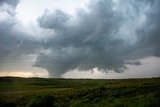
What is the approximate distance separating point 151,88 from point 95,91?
1328 centimetres

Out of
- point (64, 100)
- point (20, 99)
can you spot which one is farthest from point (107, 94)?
point (20, 99)

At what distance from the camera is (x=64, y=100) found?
69562 mm

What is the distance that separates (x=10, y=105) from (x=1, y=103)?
2544 mm

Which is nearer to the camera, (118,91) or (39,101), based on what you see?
(39,101)

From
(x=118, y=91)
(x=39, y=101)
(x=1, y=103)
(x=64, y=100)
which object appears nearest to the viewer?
(x=39, y=101)

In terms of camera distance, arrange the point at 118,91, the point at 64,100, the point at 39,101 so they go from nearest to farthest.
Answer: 1. the point at 39,101
2. the point at 64,100
3. the point at 118,91

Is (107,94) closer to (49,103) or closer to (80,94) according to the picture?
(80,94)

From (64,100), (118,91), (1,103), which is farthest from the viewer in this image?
(118,91)

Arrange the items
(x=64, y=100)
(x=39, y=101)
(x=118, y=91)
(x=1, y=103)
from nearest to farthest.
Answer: (x=39, y=101)
(x=1, y=103)
(x=64, y=100)
(x=118, y=91)

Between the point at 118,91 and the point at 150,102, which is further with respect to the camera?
the point at 118,91

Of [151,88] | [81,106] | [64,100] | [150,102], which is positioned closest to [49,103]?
[81,106]

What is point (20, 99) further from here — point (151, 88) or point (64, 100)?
point (151, 88)

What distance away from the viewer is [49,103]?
42219 mm

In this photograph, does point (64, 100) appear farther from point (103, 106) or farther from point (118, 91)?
point (103, 106)
